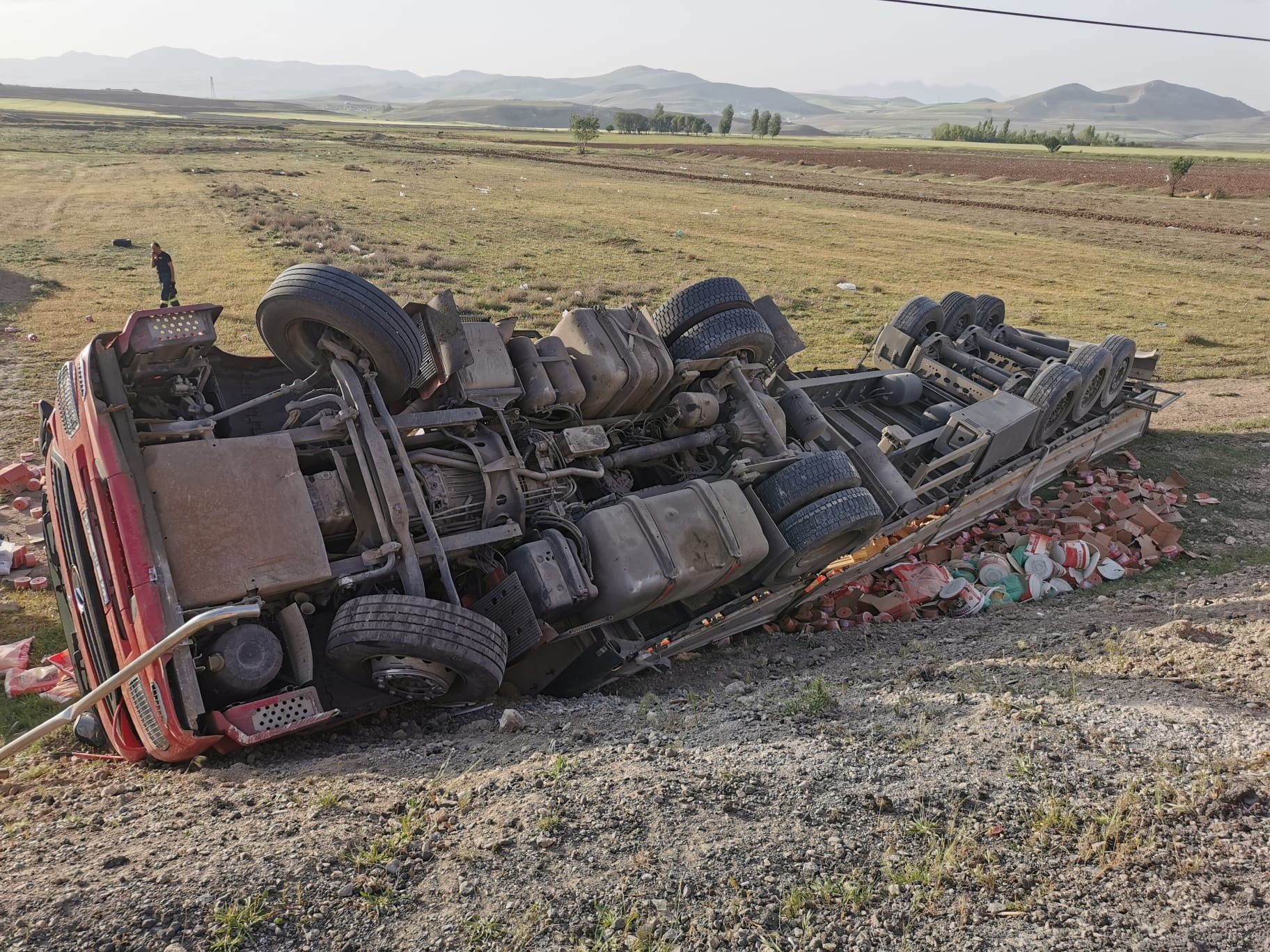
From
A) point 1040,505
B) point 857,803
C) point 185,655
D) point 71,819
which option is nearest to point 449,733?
point 185,655

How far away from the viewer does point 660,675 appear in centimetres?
558

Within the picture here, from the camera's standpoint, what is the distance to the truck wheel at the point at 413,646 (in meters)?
4.05

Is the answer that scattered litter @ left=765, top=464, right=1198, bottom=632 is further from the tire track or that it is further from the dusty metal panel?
the tire track

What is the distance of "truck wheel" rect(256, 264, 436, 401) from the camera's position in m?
4.77

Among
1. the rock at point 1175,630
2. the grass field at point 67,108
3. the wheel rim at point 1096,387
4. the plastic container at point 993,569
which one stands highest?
the grass field at point 67,108

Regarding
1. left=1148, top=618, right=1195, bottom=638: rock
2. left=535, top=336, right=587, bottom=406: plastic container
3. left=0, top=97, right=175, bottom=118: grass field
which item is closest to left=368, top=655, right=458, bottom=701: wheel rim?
left=535, top=336, right=587, bottom=406: plastic container

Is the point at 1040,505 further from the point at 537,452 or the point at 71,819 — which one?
the point at 71,819

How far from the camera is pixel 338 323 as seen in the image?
480cm

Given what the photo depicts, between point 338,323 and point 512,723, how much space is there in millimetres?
2420

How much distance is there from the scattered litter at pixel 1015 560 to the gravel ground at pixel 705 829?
2.02 metres

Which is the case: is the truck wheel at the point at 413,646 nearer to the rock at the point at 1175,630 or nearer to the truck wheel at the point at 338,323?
the truck wheel at the point at 338,323

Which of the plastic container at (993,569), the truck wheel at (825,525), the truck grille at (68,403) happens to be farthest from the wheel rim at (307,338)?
the plastic container at (993,569)

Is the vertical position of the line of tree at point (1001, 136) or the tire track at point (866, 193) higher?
the line of tree at point (1001, 136)

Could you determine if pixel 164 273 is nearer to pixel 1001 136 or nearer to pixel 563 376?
pixel 563 376
